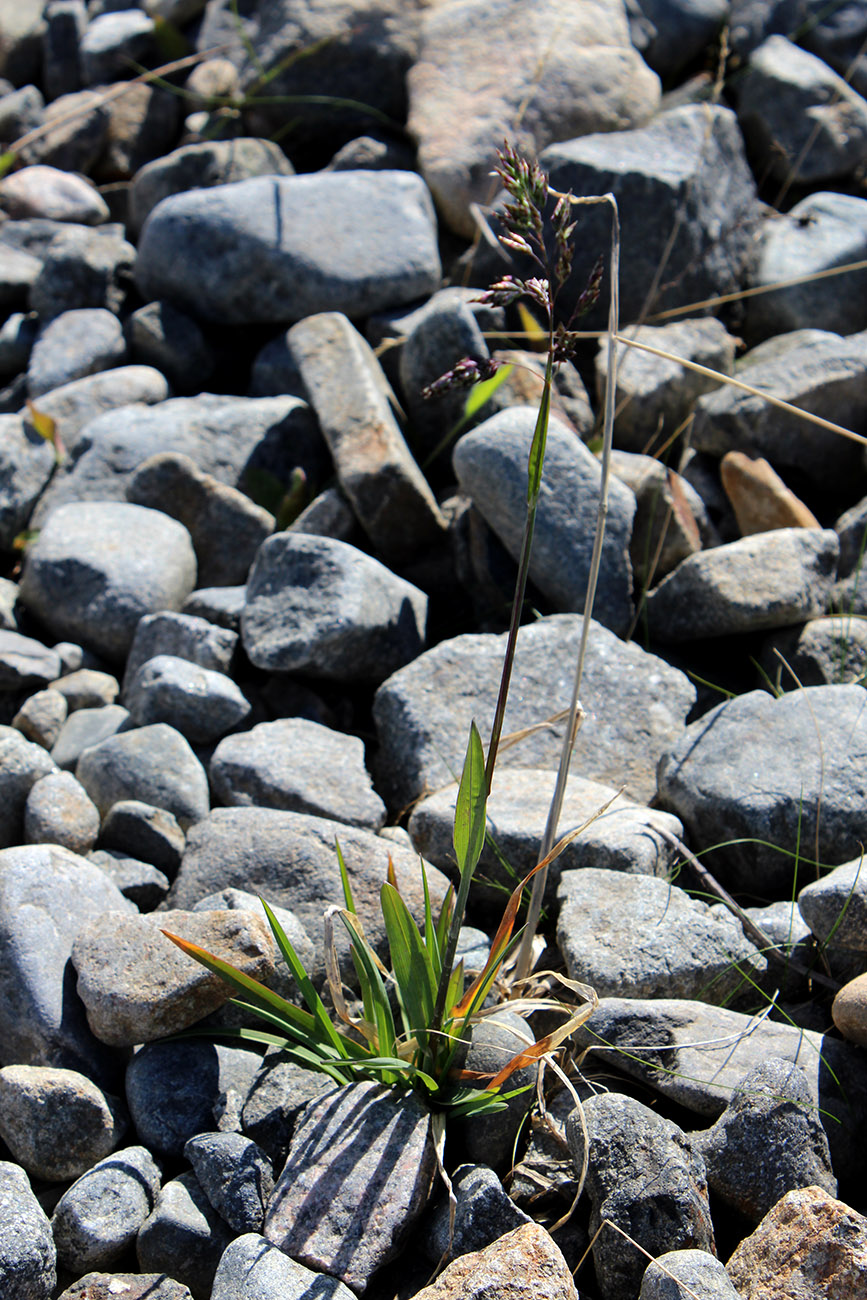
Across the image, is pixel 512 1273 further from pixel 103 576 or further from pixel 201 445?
pixel 201 445

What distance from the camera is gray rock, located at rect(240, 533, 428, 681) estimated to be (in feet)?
9.12

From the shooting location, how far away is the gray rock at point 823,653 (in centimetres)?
276

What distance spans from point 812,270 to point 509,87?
1.52 meters

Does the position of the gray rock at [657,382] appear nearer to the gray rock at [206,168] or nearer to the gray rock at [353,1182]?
the gray rock at [206,168]

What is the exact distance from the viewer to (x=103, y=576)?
Result: 308cm

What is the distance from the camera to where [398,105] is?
4.78 meters

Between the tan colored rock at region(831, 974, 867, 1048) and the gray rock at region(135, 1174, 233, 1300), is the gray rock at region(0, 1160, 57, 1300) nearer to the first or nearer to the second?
the gray rock at region(135, 1174, 233, 1300)

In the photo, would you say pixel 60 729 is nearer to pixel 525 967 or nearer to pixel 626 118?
pixel 525 967

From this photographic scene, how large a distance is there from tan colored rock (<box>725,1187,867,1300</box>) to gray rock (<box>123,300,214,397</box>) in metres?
3.28

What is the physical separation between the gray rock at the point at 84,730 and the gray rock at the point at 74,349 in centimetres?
177

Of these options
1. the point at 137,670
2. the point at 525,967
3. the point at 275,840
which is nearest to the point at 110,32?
the point at 137,670

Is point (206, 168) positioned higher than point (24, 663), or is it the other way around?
point (206, 168)

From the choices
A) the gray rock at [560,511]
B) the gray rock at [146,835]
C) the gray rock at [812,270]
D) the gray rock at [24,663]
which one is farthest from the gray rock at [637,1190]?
the gray rock at [812,270]

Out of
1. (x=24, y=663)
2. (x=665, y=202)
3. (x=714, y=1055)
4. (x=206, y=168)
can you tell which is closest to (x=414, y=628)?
(x=24, y=663)
